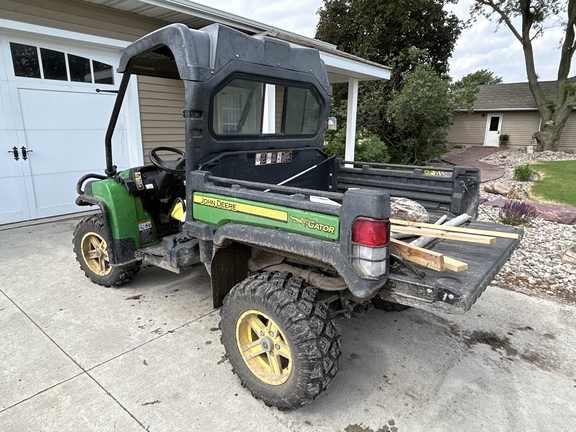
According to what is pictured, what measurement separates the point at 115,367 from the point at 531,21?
2544 cm

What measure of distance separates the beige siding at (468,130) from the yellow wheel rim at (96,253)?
27.8 metres

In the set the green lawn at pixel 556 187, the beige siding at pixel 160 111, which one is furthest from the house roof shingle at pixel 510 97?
the beige siding at pixel 160 111

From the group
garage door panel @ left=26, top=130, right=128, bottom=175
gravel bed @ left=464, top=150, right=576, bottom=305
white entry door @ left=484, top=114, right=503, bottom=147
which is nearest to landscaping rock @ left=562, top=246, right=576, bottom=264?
gravel bed @ left=464, top=150, right=576, bottom=305

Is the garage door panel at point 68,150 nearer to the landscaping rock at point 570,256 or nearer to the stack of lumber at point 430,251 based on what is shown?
the stack of lumber at point 430,251

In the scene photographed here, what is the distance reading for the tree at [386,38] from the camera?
610 inches

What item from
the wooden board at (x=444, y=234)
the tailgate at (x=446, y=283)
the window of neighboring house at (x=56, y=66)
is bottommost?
the tailgate at (x=446, y=283)

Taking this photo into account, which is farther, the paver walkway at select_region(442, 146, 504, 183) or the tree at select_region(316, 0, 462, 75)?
the tree at select_region(316, 0, 462, 75)

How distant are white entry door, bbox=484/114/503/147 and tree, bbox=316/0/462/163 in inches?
257

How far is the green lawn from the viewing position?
821 centimetres

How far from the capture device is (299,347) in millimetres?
2021

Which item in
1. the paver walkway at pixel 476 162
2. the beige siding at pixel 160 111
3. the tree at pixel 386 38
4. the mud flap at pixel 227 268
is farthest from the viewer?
the tree at pixel 386 38

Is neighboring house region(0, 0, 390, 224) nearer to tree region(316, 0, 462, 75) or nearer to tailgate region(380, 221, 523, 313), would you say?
tailgate region(380, 221, 523, 313)

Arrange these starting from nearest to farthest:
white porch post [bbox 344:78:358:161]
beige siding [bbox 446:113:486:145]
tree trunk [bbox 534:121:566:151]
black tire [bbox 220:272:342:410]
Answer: black tire [bbox 220:272:342:410] < white porch post [bbox 344:78:358:161] < tree trunk [bbox 534:121:566:151] < beige siding [bbox 446:113:486:145]

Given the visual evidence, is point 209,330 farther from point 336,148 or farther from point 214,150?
point 336,148
